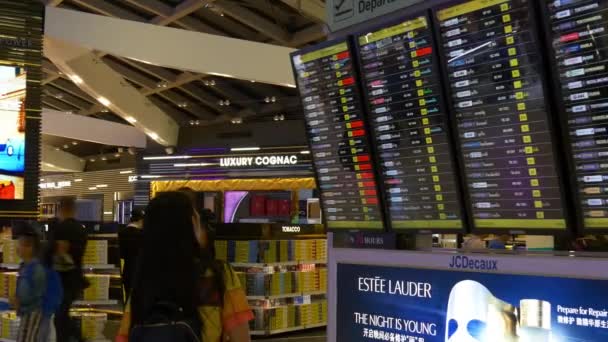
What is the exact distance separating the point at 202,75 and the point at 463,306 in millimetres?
15878

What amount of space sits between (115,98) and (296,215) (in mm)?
5238

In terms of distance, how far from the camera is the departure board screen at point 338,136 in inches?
113

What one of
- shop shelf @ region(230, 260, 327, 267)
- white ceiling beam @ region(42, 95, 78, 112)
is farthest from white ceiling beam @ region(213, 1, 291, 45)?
white ceiling beam @ region(42, 95, 78, 112)

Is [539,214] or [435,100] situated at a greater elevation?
[435,100]

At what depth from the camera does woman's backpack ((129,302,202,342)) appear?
2391 mm

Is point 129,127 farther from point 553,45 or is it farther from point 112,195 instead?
point 553,45

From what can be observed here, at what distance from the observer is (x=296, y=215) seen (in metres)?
17.5

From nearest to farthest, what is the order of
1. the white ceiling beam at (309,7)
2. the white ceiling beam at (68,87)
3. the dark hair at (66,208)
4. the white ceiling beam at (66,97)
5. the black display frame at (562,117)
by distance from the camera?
1. the black display frame at (562,117)
2. the dark hair at (66,208)
3. the white ceiling beam at (309,7)
4. the white ceiling beam at (68,87)
5. the white ceiling beam at (66,97)

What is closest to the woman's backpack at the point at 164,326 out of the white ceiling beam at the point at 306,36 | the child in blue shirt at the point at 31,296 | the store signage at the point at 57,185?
the child in blue shirt at the point at 31,296

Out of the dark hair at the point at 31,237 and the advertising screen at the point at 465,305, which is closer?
the advertising screen at the point at 465,305

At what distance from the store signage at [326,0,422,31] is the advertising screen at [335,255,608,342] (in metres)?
1.00

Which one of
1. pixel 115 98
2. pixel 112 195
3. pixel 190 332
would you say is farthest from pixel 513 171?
pixel 112 195

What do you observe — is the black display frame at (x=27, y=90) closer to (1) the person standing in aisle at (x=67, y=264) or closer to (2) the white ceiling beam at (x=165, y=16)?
(2) the white ceiling beam at (x=165, y=16)

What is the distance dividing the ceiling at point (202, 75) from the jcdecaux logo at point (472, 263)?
10.4 m
